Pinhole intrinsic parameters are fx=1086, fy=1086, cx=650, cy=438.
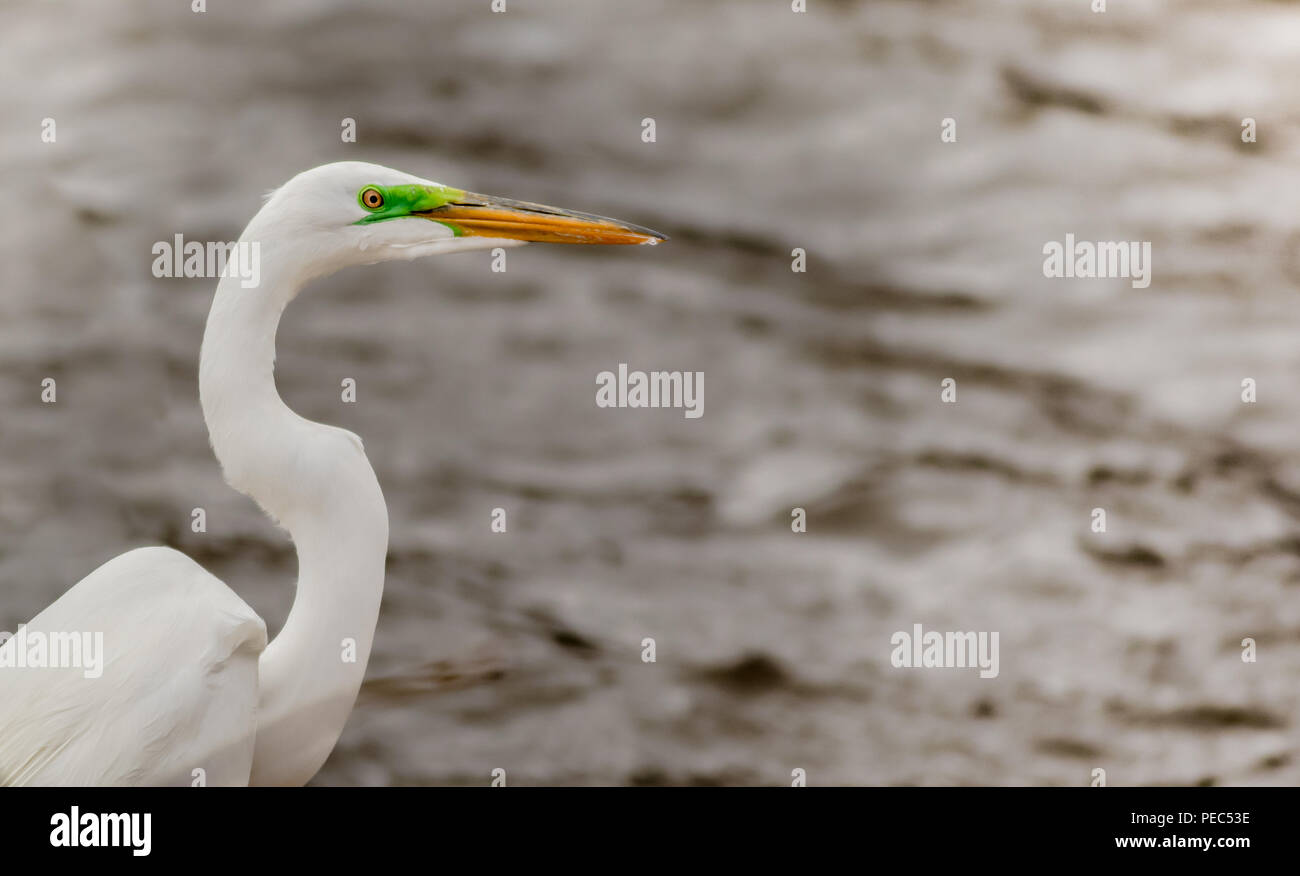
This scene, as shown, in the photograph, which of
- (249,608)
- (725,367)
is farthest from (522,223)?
(725,367)

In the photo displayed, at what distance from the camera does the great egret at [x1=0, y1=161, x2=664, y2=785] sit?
1596mm

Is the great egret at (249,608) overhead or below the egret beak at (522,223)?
below

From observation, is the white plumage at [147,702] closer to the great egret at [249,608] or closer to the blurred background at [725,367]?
the great egret at [249,608]

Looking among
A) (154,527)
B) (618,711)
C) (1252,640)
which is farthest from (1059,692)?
(154,527)

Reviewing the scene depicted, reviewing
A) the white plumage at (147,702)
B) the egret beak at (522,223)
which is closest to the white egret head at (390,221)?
the egret beak at (522,223)

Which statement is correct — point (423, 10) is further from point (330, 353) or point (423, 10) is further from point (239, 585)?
point (239, 585)

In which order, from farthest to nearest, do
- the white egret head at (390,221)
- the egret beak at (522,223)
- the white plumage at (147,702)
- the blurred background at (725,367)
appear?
the blurred background at (725,367) < the egret beak at (522,223) < the white egret head at (390,221) < the white plumage at (147,702)

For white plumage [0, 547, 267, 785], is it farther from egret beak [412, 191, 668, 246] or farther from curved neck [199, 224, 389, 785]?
egret beak [412, 191, 668, 246]

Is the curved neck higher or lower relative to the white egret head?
lower

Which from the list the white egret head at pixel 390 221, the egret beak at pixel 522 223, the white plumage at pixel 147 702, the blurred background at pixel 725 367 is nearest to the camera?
the white plumage at pixel 147 702

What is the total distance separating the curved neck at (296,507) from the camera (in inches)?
64.9

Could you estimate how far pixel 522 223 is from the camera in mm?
1845

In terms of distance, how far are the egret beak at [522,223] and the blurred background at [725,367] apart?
1370 millimetres

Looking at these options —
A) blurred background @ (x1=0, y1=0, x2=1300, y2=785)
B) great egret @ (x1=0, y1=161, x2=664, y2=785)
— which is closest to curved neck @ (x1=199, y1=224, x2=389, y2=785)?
great egret @ (x1=0, y1=161, x2=664, y2=785)
